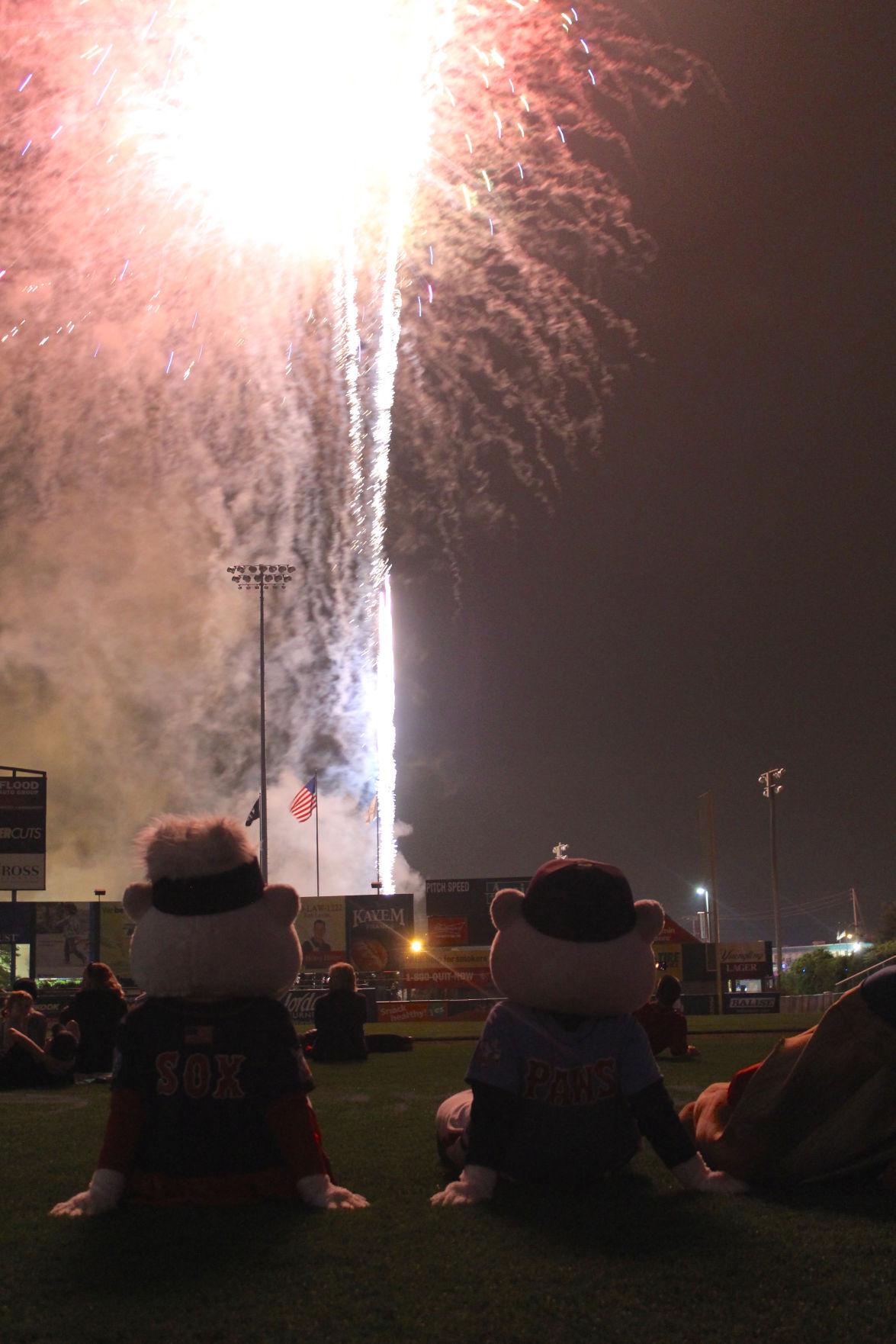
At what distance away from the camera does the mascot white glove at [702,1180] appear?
486 centimetres

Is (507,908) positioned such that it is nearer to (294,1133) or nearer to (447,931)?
(294,1133)

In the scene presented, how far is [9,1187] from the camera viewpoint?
5.52 metres

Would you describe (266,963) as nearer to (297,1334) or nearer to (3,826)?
(297,1334)

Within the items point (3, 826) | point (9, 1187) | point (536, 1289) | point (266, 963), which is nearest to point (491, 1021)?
point (266, 963)

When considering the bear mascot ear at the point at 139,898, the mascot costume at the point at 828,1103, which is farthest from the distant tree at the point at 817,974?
the bear mascot ear at the point at 139,898

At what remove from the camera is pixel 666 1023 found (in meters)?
12.8

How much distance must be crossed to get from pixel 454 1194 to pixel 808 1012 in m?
32.9

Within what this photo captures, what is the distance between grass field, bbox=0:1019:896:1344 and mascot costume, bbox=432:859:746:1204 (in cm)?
17

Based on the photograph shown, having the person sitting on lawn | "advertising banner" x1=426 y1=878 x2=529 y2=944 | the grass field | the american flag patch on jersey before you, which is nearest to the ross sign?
"advertising banner" x1=426 y1=878 x2=529 y2=944

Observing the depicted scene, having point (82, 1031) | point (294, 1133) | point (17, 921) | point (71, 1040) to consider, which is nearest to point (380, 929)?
point (17, 921)

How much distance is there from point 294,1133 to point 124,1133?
2.00 ft

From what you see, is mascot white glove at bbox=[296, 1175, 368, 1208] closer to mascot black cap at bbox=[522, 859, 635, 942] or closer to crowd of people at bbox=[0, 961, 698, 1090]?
mascot black cap at bbox=[522, 859, 635, 942]

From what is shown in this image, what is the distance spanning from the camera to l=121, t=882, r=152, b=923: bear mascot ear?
4816mm

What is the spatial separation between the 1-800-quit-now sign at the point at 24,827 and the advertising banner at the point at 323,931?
10.4m
